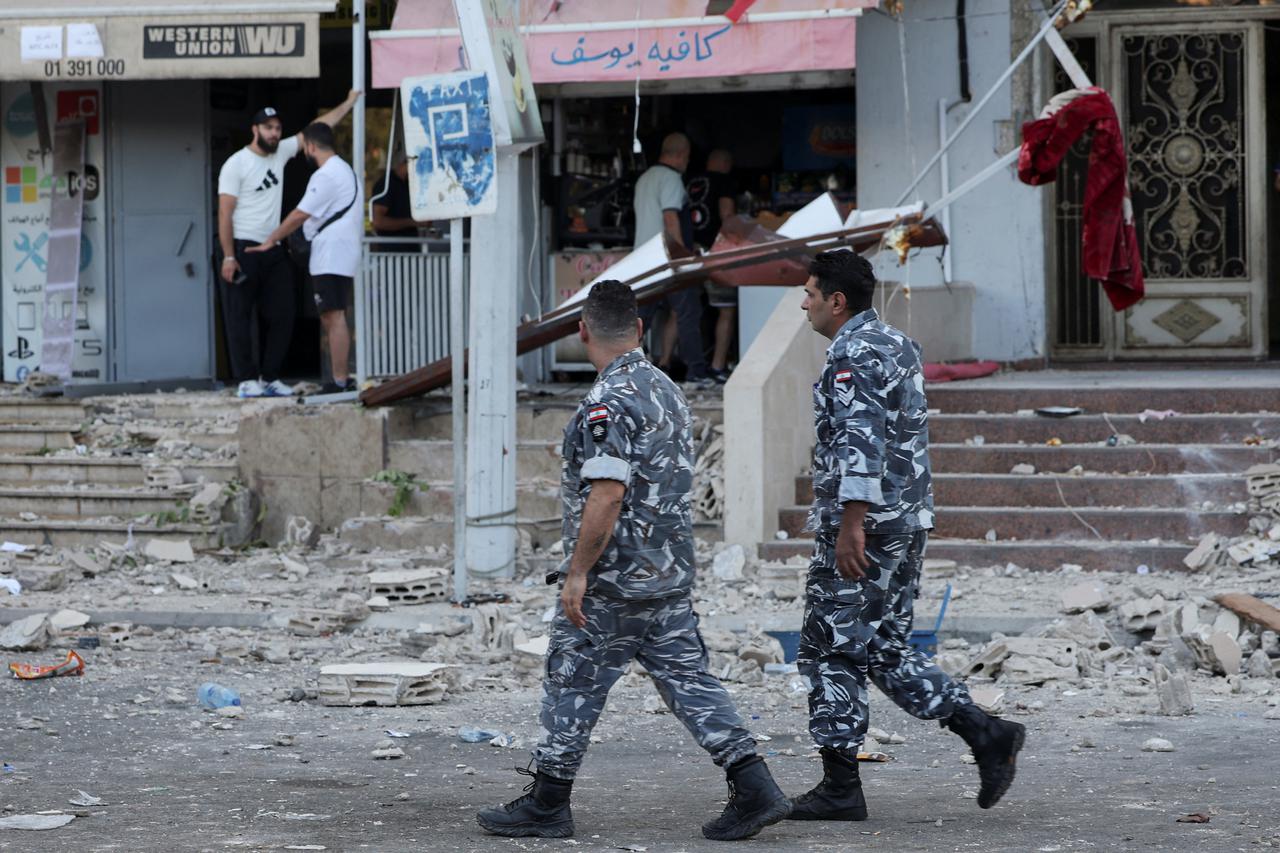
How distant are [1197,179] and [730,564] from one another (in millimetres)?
5918

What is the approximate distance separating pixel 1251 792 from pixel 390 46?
9078 millimetres

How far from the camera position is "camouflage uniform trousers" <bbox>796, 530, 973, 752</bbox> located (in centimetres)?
575

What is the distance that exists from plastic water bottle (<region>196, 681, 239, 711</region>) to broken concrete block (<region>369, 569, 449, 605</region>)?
222 cm

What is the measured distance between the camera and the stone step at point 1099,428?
11.1m

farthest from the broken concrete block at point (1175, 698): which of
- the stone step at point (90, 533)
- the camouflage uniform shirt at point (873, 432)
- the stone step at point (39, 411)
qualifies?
the stone step at point (39, 411)

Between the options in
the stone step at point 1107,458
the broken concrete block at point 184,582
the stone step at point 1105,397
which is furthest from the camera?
the stone step at point 1105,397

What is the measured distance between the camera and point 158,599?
1064 centimetres

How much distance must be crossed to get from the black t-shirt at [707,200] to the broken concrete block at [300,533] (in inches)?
176

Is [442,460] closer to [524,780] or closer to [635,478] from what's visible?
[524,780]

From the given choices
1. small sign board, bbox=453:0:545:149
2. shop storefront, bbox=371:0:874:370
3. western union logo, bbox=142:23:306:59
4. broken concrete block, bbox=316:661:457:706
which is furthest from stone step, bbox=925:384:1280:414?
western union logo, bbox=142:23:306:59

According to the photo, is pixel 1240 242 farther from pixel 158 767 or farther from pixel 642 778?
pixel 158 767

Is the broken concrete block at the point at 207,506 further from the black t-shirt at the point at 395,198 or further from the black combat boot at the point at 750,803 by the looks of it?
the black combat boot at the point at 750,803

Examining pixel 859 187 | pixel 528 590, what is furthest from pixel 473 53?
pixel 859 187

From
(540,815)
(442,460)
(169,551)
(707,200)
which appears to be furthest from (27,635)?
(707,200)
